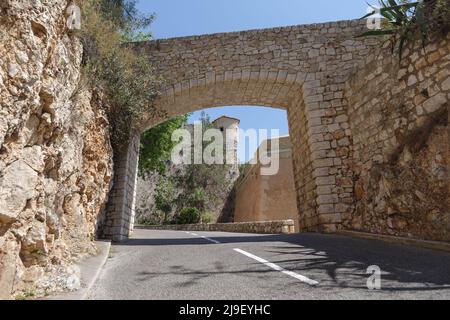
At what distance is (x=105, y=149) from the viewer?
7.86m

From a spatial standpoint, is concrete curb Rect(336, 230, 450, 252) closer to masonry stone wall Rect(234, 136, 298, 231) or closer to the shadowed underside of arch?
the shadowed underside of arch

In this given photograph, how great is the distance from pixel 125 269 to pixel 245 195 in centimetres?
2393

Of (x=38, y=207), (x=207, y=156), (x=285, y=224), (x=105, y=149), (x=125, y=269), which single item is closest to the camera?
(x=38, y=207)

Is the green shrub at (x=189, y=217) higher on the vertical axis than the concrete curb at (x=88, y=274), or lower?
higher

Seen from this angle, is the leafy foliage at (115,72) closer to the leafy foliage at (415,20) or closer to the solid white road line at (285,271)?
the solid white road line at (285,271)

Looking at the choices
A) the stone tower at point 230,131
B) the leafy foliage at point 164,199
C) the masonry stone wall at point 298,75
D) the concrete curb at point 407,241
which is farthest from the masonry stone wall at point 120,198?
the stone tower at point 230,131

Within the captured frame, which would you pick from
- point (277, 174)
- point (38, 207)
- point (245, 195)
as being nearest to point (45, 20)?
point (38, 207)

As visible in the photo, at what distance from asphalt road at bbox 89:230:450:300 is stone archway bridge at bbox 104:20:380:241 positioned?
3.88 metres

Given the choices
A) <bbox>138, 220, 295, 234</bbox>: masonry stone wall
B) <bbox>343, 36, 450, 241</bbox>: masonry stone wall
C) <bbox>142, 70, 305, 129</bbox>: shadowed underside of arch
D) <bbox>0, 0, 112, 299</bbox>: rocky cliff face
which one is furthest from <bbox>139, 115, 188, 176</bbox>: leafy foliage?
<bbox>0, 0, 112, 299</bbox>: rocky cliff face

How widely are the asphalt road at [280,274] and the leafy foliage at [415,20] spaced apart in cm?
427

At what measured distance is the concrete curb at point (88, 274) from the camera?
3.31 m

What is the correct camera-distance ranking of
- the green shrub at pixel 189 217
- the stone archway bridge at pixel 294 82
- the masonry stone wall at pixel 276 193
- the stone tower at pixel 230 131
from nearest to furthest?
1. the stone archway bridge at pixel 294 82
2. the masonry stone wall at pixel 276 193
3. the green shrub at pixel 189 217
4. the stone tower at pixel 230 131
